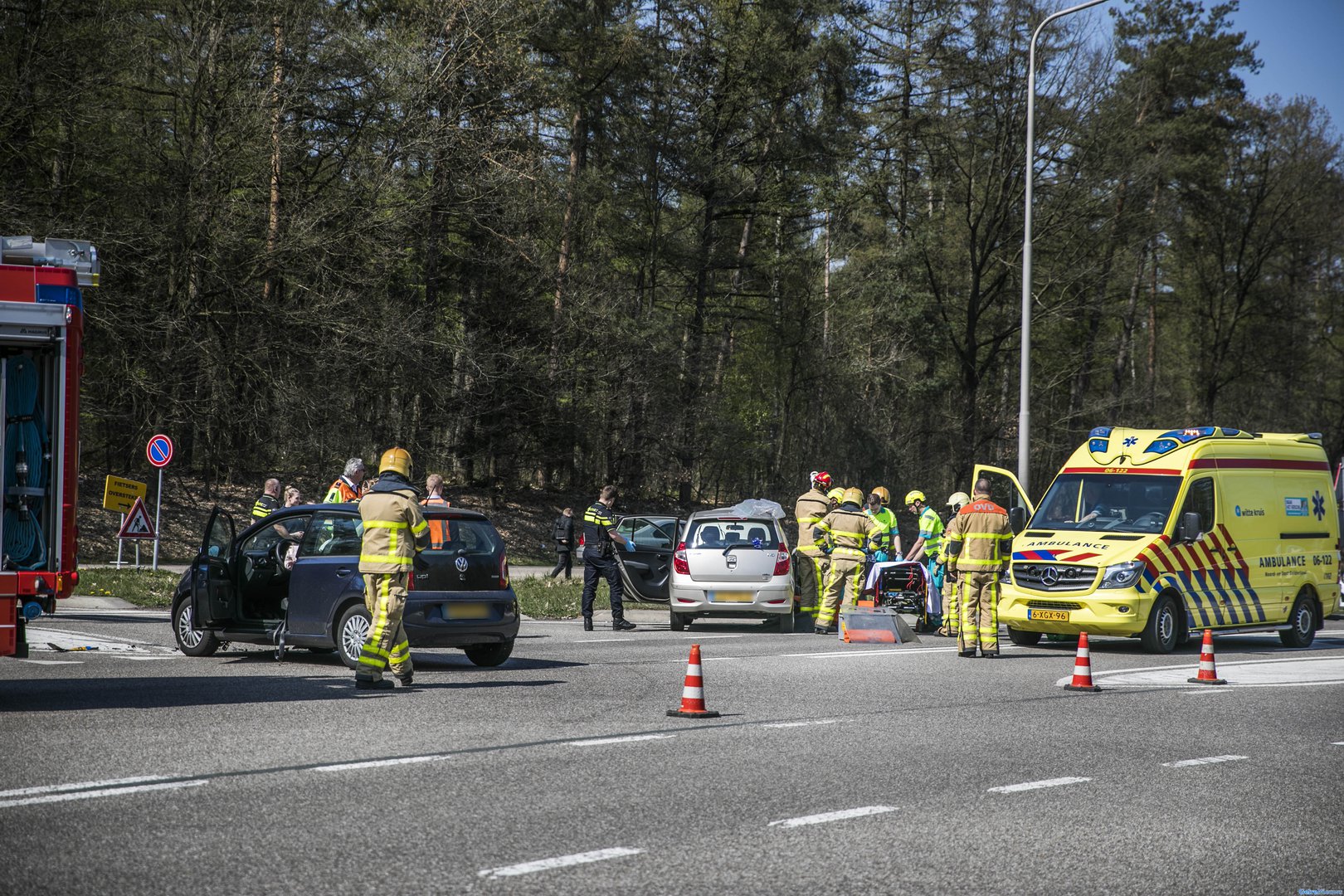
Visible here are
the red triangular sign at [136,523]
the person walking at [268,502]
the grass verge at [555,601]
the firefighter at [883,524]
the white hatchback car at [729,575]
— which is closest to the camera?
the person walking at [268,502]

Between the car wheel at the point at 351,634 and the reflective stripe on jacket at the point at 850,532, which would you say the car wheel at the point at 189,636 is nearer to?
the car wheel at the point at 351,634

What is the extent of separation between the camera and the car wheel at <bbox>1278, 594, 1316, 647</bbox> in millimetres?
A: 18156

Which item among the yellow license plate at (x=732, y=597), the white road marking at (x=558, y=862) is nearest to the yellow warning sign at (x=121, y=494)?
the yellow license plate at (x=732, y=597)

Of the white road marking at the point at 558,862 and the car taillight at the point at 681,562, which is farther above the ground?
the car taillight at the point at 681,562

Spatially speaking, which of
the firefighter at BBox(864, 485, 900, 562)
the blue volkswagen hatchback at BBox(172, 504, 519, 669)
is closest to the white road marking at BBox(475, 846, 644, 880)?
the blue volkswagen hatchback at BBox(172, 504, 519, 669)

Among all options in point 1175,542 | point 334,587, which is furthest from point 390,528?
point 1175,542

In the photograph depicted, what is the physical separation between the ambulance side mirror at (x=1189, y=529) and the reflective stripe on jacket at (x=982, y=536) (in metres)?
2.19

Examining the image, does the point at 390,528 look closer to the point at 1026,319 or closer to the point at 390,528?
the point at 390,528

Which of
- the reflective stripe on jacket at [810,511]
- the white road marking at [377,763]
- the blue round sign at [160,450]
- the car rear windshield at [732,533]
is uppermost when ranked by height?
the blue round sign at [160,450]

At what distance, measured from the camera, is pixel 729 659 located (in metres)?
14.5

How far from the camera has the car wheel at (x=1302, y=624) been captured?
59.6 feet

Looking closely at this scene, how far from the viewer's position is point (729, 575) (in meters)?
18.9

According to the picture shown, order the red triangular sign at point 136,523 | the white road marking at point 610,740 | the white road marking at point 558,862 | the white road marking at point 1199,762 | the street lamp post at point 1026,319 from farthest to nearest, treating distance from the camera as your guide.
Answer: the street lamp post at point 1026,319 → the red triangular sign at point 136,523 → the white road marking at point 610,740 → the white road marking at point 1199,762 → the white road marking at point 558,862

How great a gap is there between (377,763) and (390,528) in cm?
374
